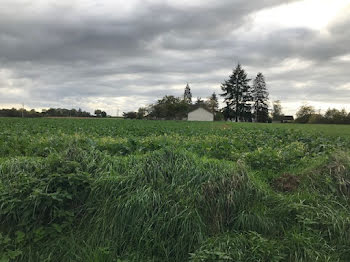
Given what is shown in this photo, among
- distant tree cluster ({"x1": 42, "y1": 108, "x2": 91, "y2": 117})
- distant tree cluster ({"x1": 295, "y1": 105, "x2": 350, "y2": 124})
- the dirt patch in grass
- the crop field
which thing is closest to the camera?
the crop field

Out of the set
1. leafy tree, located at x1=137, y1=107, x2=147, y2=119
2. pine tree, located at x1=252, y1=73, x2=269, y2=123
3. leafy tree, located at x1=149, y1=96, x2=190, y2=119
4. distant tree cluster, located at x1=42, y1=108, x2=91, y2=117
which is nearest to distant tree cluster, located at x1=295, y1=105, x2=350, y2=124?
pine tree, located at x1=252, y1=73, x2=269, y2=123

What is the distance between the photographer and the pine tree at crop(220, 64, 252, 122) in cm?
7756

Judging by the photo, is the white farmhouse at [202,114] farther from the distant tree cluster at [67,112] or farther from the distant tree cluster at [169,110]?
the distant tree cluster at [67,112]

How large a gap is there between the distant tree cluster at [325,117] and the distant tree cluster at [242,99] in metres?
12.5

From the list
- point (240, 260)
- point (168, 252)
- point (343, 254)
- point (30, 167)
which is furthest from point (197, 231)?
point (30, 167)

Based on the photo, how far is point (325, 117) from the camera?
184 feet

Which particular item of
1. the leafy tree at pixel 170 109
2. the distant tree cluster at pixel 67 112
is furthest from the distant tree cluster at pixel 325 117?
the distant tree cluster at pixel 67 112

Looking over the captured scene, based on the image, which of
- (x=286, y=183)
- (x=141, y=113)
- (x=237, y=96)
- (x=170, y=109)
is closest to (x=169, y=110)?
(x=170, y=109)

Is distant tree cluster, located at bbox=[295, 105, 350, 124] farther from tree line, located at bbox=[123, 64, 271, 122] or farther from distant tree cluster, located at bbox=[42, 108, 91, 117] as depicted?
distant tree cluster, located at bbox=[42, 108, 91, 117]

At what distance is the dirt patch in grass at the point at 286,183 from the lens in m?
4.84

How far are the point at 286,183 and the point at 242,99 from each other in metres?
76.8

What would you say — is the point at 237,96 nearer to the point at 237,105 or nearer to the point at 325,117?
the point at 237,105

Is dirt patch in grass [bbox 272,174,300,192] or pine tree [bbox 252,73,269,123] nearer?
dirt patch in grass [bbox 272,174,300,192]

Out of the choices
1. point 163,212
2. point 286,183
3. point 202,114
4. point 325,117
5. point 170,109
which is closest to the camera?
point 163,212
